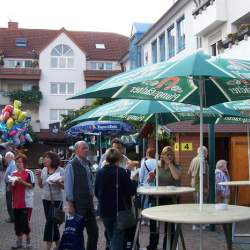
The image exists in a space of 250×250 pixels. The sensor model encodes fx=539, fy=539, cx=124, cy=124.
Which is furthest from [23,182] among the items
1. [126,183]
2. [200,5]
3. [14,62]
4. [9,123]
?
[14,62]

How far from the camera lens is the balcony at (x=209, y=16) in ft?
71.3

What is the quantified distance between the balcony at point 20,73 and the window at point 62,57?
6.35 ft

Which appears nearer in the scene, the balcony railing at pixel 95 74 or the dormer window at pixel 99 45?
the balcony railing at pixel 95 74

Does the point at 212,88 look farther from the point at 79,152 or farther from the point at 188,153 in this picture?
the point at 188,153

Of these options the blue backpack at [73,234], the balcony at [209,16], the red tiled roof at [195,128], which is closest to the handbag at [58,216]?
the blue backpack at [73,234]

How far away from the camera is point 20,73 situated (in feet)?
169

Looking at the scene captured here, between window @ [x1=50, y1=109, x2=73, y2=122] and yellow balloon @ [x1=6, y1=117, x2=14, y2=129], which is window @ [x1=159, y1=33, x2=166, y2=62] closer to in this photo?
yellow balloon @ [x1=6, y1=117, x2=14, y2=129]

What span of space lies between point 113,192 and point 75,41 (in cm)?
4653

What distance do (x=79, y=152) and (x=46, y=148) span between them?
147ft

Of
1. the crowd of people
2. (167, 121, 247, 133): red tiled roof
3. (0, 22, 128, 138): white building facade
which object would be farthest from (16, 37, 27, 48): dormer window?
the crowd of people

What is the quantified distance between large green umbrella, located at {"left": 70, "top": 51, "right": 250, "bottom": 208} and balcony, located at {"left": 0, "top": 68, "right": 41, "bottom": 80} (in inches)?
1779

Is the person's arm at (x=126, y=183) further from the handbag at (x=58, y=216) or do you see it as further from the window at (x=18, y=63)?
the window at (x=18, y=63)

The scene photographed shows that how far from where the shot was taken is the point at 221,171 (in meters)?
12.4

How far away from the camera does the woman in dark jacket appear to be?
7.80 meters
